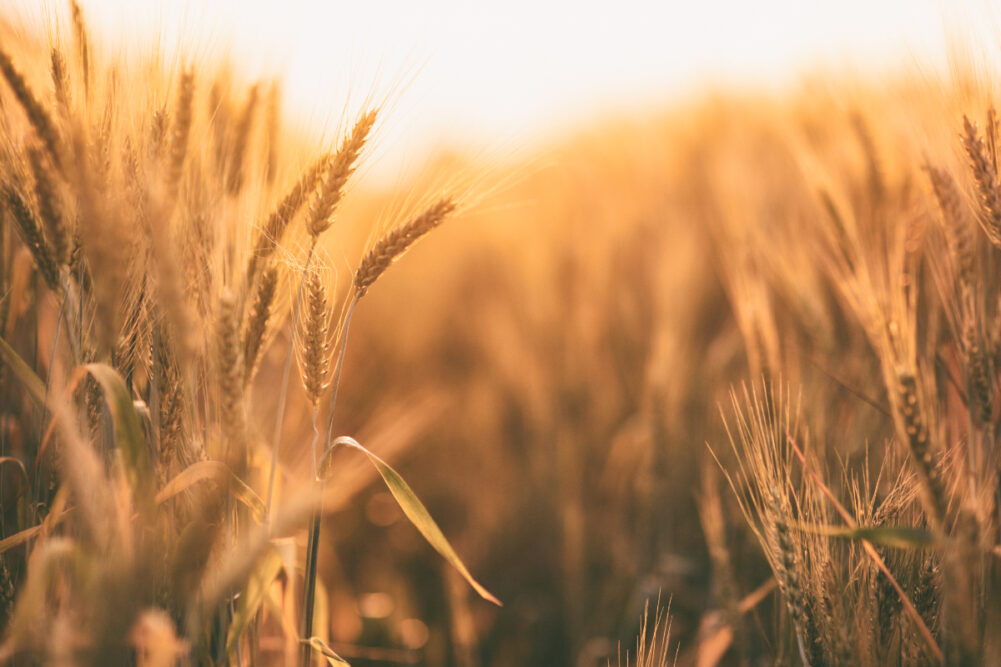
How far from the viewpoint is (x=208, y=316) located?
0.80 metres

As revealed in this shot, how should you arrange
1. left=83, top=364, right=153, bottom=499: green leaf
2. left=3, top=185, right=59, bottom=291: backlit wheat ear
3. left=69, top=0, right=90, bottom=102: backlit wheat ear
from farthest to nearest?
1. left=69, top=0, right=90, bottom=102: backlit wheat ear
2. left=3, top=185, right=59, bottom=291: backlit wheat ear
3. left=83, top=364, right=153, bottom=499: green leaf

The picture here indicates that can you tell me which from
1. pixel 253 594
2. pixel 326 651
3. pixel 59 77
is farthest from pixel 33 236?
pixel 326 651

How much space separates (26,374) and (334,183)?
1.52ft

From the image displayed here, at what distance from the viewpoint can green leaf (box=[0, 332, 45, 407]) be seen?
783 mm

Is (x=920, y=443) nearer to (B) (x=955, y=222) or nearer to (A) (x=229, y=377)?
(B) (x=955, y=222)

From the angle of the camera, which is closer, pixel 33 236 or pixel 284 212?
pixel 33 236

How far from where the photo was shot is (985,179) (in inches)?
34.1

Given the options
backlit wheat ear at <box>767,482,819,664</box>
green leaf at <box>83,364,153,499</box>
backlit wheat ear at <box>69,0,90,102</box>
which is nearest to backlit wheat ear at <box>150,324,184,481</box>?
green leaf at <box>83,364,153,499</box>

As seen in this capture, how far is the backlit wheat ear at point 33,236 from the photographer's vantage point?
76 cm

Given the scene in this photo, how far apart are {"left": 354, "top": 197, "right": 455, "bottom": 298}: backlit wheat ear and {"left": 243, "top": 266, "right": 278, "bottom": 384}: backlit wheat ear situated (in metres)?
0.11

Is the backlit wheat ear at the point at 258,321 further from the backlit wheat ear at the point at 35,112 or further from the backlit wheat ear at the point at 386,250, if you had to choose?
the backlit wheat ear at the point at 35,112

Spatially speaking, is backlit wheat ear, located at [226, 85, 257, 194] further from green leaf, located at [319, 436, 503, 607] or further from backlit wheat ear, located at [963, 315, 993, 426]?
backlit wheat ear, located at [963, 315, 993, 426]

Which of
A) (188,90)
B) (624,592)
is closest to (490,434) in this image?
(624,592)

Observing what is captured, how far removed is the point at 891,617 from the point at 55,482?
115 centimetres
